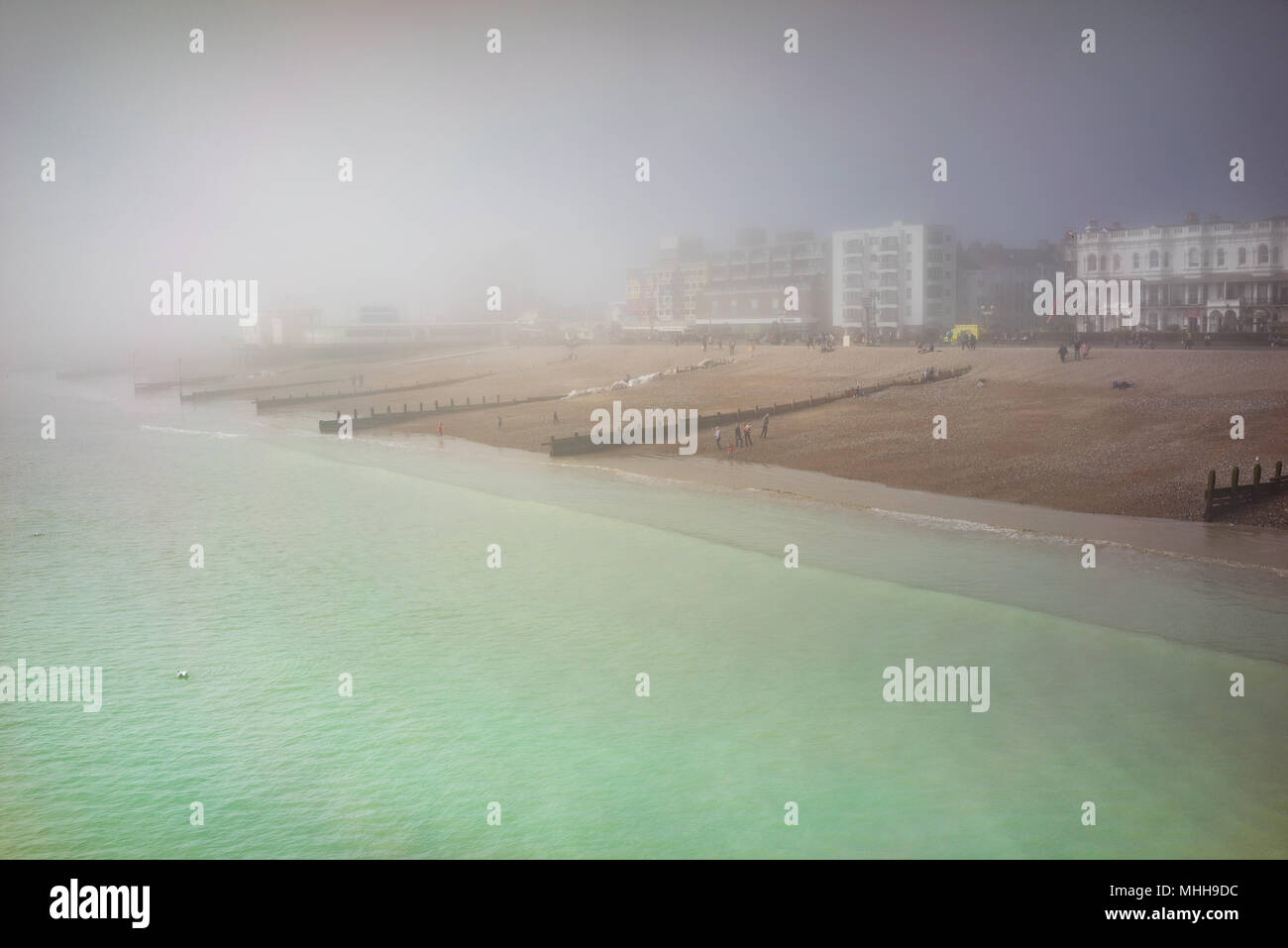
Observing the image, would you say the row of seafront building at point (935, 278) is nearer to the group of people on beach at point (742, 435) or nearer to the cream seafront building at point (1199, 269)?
the cream seafront building at point (1199, 269)

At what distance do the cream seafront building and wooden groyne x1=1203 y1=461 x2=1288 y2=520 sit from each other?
2223 inches

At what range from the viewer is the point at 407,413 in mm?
74750

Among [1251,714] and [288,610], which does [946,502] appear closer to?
[1251,714]

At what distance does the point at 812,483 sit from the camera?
135 ft

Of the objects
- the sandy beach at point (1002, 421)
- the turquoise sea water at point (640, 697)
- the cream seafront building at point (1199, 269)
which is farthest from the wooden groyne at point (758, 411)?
the cream seafront building at point (1199, 269)

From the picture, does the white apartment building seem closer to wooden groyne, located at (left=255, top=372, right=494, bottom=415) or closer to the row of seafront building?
the row of seafront building

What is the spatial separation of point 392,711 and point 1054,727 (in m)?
13.2

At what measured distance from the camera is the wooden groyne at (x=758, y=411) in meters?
52.8

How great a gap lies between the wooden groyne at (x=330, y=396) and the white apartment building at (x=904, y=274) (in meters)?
47.5

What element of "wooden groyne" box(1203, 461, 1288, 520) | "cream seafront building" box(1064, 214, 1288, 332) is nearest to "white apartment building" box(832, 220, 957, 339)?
"cream seafront building" box(1064, 214, 1288, 332)

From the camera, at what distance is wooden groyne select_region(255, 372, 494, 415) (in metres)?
92.1
